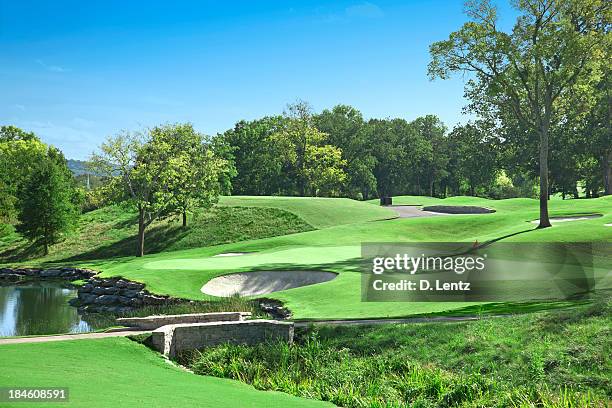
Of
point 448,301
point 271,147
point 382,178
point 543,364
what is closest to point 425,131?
point 382,178

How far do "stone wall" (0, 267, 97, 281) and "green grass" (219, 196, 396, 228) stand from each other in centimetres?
2115

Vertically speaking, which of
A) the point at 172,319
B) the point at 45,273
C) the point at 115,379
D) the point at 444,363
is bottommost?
the point at 45,273

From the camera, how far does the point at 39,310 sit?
31.3 meters

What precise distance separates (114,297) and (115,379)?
21.4m

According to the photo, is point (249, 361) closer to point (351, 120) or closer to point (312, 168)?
point (312, 168)

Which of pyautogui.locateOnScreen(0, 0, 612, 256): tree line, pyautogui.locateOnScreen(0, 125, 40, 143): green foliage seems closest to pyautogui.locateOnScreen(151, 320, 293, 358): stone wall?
pyautogui.locateOnScreen(0, 0, 612, 256): tree line

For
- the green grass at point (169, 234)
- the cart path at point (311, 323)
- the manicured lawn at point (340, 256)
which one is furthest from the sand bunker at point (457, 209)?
the cart path at point (311, 323)

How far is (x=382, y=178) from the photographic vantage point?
10994 cm

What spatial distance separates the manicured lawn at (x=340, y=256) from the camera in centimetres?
2291

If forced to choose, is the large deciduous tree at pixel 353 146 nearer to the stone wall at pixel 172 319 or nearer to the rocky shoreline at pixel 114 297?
the rocky shoreline at pixel 114 297

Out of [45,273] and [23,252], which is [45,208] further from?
[45,273]

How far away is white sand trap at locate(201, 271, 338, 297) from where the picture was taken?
29.3 m

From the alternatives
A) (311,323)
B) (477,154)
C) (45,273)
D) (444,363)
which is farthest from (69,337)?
(477,154)

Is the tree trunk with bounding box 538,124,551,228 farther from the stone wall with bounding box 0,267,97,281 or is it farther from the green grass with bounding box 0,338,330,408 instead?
the stone wall with bounding box 0,267,97,281
